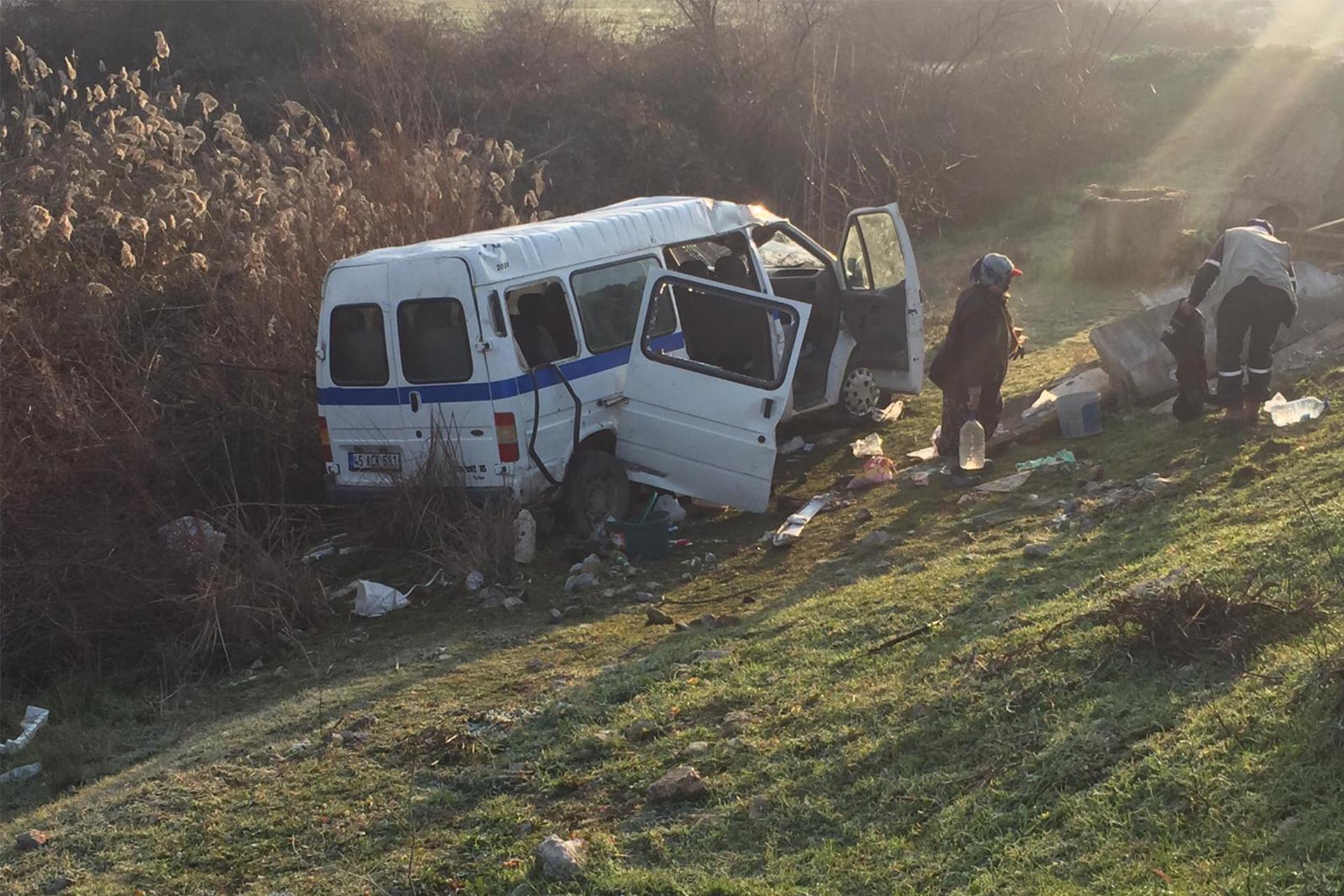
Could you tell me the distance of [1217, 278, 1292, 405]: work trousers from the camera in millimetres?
8453

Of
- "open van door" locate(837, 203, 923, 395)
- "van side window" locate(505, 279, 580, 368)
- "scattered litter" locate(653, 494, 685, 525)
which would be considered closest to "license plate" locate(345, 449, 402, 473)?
"van side window" locate(505, 279, 580, 368)

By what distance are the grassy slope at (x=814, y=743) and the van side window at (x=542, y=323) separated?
1.82 meters

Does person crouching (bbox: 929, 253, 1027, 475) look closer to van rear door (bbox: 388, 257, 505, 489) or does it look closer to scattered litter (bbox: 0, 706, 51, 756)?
van rear door (bbox: 388, 257, 505, 489)

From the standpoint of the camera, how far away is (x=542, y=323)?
345 inches

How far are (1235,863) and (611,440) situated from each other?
6204mm

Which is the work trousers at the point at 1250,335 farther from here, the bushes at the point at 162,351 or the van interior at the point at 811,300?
the bushes at the point at 162,351

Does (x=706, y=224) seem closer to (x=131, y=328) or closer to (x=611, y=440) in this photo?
(x=611, y=440)

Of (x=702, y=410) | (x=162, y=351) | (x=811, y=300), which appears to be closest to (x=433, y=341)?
(x=702, y=410)

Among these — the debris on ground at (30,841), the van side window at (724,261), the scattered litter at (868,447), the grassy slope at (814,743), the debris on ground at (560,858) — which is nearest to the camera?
the grassy slope at (814,743)

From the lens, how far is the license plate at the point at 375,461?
28.4 feet

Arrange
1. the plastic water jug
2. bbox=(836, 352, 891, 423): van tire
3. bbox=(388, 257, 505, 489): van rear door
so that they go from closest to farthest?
bbox=(388, 257, 505, 489): van rear door, the plastic water jug, bbox=(836, 352, 891, 423): van tire

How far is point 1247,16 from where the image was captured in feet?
159

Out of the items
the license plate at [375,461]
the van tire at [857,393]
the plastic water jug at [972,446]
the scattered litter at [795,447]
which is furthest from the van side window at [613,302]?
the plastic water jug at [972,446]

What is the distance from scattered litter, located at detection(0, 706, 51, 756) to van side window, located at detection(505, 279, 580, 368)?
3.54 m
